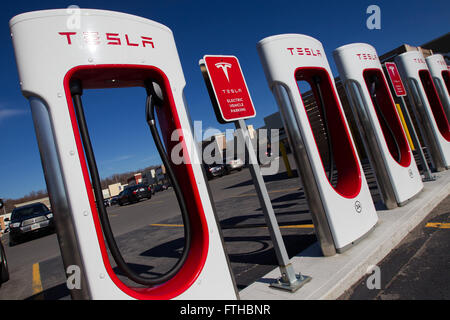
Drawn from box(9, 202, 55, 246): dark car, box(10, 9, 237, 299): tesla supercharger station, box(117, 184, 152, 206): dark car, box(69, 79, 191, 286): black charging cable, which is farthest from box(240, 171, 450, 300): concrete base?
box(117, 184, 152, 206): dark car

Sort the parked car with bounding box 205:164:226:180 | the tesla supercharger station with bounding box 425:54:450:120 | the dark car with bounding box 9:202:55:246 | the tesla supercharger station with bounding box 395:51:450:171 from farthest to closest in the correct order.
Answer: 1. the parked car with bounding box 205:164:226:180
2. the dark car with bounding box 9:202:55:246
3. the tesla supercharger station with bounding box 425:54:450:120
4. the tesla supercharger station with bounding box 395:51:450:171

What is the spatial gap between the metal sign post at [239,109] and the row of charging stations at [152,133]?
0.29m

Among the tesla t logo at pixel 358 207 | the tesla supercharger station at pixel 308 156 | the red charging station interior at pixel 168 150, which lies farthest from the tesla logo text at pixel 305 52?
the tesla t logo at pixel 358 207

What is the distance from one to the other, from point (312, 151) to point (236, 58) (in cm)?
137

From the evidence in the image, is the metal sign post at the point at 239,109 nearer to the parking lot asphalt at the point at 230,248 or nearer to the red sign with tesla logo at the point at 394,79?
the parking lot asphalt at the point at 230,248

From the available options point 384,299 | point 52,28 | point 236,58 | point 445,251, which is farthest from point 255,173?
point 445,251

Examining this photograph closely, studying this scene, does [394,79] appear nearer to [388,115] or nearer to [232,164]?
[388,115]

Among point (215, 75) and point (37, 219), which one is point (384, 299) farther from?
point (37, 219)

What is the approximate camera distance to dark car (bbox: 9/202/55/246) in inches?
460

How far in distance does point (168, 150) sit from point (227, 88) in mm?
787

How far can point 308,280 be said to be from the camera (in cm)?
260

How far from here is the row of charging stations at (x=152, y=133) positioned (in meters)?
1.76

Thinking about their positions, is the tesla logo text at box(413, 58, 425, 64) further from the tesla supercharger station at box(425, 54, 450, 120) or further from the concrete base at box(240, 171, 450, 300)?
the concrete base at box(240, 171, 450, 300)

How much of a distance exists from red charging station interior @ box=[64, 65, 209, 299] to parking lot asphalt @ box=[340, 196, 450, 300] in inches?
56.6
